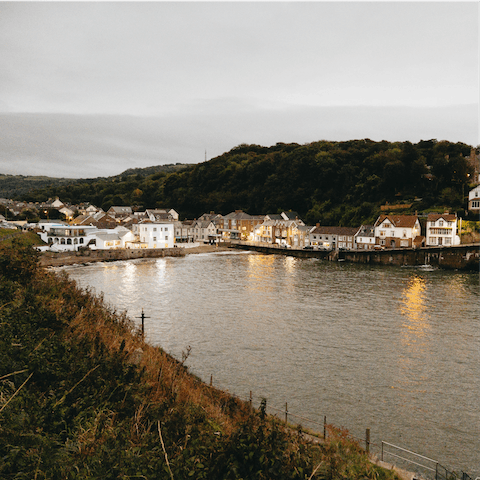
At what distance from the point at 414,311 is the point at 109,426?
18.9 m

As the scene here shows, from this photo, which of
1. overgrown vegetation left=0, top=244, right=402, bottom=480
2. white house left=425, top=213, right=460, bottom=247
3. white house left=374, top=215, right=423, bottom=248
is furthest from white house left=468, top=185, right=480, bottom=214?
overgrown vegetation left=0, top=244, right=402, bottom=480

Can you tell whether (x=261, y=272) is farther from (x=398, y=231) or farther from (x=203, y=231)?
(x=203, y=231)

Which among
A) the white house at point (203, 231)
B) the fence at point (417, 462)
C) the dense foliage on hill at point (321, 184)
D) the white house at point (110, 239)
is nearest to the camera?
the fence at point (417, 462)

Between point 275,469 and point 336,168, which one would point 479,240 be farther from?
point 275,469

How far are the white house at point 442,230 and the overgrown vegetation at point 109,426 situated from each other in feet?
133

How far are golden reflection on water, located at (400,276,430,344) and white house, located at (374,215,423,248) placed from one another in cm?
1575

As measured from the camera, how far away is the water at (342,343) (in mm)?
9453

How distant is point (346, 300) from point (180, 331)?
36.4 ft

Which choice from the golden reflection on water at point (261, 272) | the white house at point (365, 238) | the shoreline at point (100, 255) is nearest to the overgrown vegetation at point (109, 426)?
the golden reflection on water at point (261, 272)

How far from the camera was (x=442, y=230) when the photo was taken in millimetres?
42344

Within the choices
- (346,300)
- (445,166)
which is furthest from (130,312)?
(445,166)

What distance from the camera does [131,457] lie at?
11.4ft

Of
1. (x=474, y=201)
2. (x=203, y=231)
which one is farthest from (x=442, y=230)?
(x=203, y=231)

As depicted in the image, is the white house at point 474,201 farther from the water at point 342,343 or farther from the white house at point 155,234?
the white house at point 155,234
